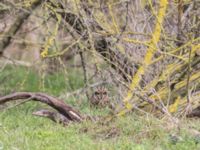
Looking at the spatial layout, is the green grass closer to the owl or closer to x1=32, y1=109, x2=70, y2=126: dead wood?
x1=32, y1=109, x2=70, y2=126: dead wood

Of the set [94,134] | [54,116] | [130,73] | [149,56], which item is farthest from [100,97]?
[94,134]

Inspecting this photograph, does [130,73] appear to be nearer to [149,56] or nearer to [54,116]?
[149,56]

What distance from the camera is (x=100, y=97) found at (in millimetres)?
10961

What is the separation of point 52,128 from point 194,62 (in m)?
2.27

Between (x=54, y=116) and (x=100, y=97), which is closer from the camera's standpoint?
(x=54, y=116)

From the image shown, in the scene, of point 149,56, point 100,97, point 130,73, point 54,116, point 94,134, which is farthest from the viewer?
point 100,97

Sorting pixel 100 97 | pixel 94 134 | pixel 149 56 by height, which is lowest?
pixel 100 97

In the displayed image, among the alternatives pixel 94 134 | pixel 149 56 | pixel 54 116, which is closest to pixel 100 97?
pixel 149 56

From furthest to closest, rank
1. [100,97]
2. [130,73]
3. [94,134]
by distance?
[100,97]
[130,73]
[94,134]

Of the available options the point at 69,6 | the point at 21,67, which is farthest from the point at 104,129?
the point at 21,67

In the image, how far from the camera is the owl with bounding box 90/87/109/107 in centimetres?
1082

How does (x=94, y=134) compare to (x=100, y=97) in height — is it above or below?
above

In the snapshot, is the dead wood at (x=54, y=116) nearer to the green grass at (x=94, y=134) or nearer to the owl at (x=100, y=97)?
the green grass at (x=94, y=134)

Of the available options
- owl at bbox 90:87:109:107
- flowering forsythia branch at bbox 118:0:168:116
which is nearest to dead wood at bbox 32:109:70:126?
flowering forsythia branch at bbox 118:0:168:116
